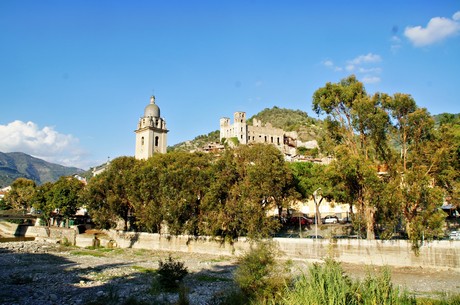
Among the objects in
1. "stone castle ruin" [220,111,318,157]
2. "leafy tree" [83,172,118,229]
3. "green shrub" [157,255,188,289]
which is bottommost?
"green shrub" [157,255,188,289]

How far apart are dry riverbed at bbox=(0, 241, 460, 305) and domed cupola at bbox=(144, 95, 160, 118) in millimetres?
43423

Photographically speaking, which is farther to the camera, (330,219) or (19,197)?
(19,197)


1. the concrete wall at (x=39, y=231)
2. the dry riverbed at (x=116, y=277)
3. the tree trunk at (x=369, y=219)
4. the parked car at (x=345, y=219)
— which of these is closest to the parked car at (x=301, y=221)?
the parked car at (x=345, y=219)

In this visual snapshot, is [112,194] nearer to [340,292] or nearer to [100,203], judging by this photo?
[100,203]

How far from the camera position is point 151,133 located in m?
80.0

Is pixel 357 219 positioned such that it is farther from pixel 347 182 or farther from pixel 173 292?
pixel 173 292

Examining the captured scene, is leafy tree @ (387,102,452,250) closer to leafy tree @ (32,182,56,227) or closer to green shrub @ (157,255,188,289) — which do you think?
green shrub @ (157,255,188,289)

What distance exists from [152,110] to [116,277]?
190 ft

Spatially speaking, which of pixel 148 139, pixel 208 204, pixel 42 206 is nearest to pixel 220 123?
pixel 148 139

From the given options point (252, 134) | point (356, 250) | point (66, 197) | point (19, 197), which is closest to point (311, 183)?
point (356, 250)

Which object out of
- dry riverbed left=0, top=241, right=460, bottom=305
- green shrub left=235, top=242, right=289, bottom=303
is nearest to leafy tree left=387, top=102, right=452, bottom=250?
dry riverbed left=0, top=241, right=460, bottom=305

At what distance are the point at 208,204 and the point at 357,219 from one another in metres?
15.0

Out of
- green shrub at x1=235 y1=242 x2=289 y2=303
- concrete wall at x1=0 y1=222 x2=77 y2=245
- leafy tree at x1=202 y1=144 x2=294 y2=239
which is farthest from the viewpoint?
concrete wall at x1=0 y1=222 x2=77 y2=245

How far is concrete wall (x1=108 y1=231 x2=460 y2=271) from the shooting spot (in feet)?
92.0
